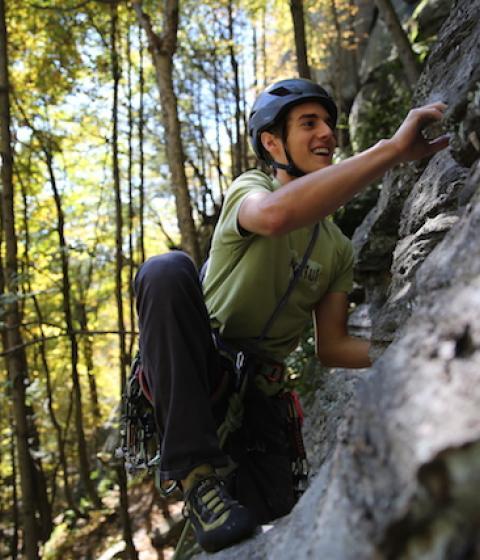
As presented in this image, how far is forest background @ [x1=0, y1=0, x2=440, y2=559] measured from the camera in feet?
19.3

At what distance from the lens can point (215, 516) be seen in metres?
2.04

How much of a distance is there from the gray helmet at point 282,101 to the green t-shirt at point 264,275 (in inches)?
16.4

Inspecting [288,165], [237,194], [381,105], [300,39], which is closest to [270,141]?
[288,165]

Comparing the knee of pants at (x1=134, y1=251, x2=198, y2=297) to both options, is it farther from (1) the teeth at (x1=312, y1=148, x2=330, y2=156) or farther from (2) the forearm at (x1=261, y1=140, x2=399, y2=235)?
(1) the teeth at (x1=312, y1=148, x2=330, y2=156)

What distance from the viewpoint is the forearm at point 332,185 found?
1901 millimetres

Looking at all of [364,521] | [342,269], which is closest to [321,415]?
[342,269]

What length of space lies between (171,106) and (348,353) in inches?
166

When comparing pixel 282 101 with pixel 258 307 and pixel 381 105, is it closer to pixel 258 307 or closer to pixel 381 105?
pixel 258 307

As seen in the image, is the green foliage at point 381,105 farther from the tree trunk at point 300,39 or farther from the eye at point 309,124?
the eye at point 309,124

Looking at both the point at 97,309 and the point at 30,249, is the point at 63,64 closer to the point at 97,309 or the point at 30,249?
the point at 30,249

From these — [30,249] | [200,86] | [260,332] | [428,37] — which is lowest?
[260,332]

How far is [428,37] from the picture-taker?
10.9 m

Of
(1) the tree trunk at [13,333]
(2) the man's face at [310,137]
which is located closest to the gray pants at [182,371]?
(2) the man's face at [310,137]

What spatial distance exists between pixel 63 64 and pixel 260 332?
10.0 meters
